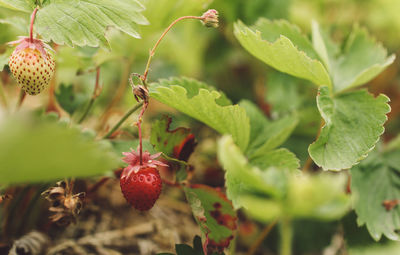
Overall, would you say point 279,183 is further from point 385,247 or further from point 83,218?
point 83,218

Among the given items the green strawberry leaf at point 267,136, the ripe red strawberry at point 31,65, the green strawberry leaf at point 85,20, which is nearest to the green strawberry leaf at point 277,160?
the green strawberry leaf at point 267,136

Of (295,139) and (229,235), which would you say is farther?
(295,139)

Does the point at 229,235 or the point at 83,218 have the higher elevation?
the point at 229,235

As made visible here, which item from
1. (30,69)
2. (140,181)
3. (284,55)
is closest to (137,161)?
(140,181)

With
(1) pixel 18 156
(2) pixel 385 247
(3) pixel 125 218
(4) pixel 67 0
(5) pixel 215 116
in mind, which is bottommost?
(3) pixel 125 218

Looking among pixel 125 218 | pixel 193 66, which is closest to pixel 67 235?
pixel 125 218

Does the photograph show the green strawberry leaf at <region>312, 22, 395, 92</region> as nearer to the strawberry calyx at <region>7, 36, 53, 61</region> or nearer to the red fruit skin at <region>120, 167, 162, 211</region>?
the red fruit skin at <region>120, 167, 162, 211</region>
